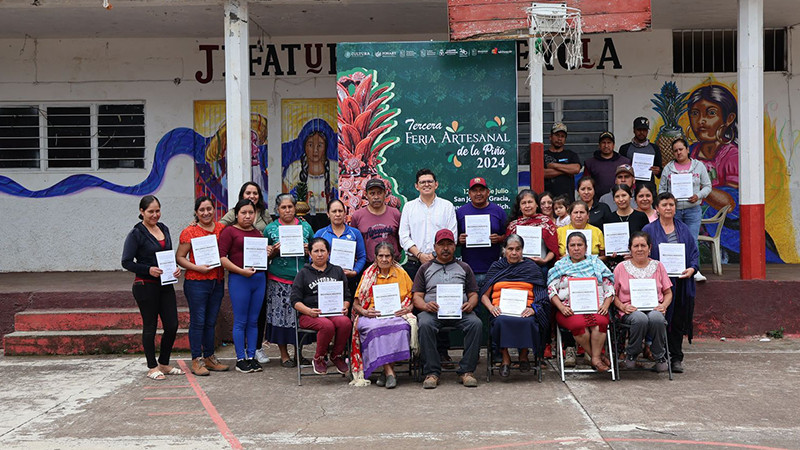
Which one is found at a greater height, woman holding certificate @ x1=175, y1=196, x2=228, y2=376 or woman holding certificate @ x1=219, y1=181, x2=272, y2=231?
woman holding certificate @ x1=219, y1=181, x2=272, y2=231

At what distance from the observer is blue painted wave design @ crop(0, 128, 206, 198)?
13055 mm

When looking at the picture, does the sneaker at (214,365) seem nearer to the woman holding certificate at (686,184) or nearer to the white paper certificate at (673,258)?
the white paper certificate at (673,258)

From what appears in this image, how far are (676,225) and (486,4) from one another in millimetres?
3131

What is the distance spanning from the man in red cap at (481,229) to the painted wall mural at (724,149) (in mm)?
4640

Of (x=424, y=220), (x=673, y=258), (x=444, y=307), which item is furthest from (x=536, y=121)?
(x=444, y=307)

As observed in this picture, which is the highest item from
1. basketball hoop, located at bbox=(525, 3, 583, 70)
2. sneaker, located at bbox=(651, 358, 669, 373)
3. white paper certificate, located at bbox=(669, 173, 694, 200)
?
basketball hoop, located at bbox=(525, 3, 583, 70)

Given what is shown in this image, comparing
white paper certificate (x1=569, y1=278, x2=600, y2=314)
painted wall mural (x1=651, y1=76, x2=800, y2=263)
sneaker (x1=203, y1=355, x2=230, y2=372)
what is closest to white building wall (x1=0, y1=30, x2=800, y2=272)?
painted wall mural (x1=651, y1=76, x2=800, y2=263)

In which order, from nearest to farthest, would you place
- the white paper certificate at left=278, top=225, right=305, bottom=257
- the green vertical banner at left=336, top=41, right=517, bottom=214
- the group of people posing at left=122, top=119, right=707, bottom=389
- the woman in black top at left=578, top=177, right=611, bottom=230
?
the group of people posing at left=122, top=119, right=707, bottom=389
the white paper certificate at left=278, top=225, right=305, bottom=257
the woman in black top at left=578, top=177, right=611, bottom=230
the green vertical banner at left=336, top=41, right=517, bottom=214

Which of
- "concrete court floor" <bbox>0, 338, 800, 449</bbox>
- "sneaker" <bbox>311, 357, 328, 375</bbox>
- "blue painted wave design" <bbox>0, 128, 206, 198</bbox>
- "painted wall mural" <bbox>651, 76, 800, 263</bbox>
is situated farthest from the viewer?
"blue painted wave design" <bbox>0, 128, 206, 198</bbox>

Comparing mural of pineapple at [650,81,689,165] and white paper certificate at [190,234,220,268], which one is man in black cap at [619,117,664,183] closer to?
mural of pineapple at [650,81,689,165]

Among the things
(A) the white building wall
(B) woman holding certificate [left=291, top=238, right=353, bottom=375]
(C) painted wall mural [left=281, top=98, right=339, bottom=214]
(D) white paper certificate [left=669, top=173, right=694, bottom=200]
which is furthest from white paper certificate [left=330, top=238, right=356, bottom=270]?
(A) the white building wall

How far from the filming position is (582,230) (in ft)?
29.1

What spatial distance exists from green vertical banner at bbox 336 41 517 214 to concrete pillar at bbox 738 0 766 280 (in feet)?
8.79

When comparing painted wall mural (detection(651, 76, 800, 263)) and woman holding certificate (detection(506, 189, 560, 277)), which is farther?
painted wall mural (detection(651, 76, 800, 263))
